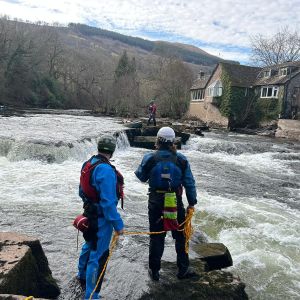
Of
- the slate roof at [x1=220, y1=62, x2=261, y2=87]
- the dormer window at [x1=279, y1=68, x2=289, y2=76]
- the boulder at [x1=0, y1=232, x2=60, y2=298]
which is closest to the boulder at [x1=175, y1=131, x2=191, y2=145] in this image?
the slate roof at [x1=220, y1=62, x2=261, y2=87]

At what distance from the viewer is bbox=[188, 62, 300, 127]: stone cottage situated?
37750mm

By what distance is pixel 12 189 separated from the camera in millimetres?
9922

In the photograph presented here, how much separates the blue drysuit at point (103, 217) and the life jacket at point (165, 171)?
0.80m

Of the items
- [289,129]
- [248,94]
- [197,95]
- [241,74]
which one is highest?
[241,74]

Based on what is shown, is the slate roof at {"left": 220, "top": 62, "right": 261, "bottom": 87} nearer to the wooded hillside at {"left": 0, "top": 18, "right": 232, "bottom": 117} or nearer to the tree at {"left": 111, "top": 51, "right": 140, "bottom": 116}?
the wooded hillside at {"left": 0, "top": 18, "right": 232, "bottom": 117}

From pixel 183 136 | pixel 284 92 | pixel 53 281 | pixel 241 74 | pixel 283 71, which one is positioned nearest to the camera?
pixel 53 281

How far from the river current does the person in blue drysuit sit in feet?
2.44

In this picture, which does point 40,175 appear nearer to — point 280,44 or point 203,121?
point 203,121

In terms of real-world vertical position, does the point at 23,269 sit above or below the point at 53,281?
above

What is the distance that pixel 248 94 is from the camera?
41531 millimetres

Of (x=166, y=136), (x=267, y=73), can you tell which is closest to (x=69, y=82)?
(x=267, y=73)

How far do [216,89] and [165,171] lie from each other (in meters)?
40.2

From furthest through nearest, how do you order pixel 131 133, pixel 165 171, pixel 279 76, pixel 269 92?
pixel 269 92 → pixel 279 76 → pixel 131 133 → pixel 165 171

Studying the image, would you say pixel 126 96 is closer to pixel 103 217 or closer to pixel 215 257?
pixel 215 257
